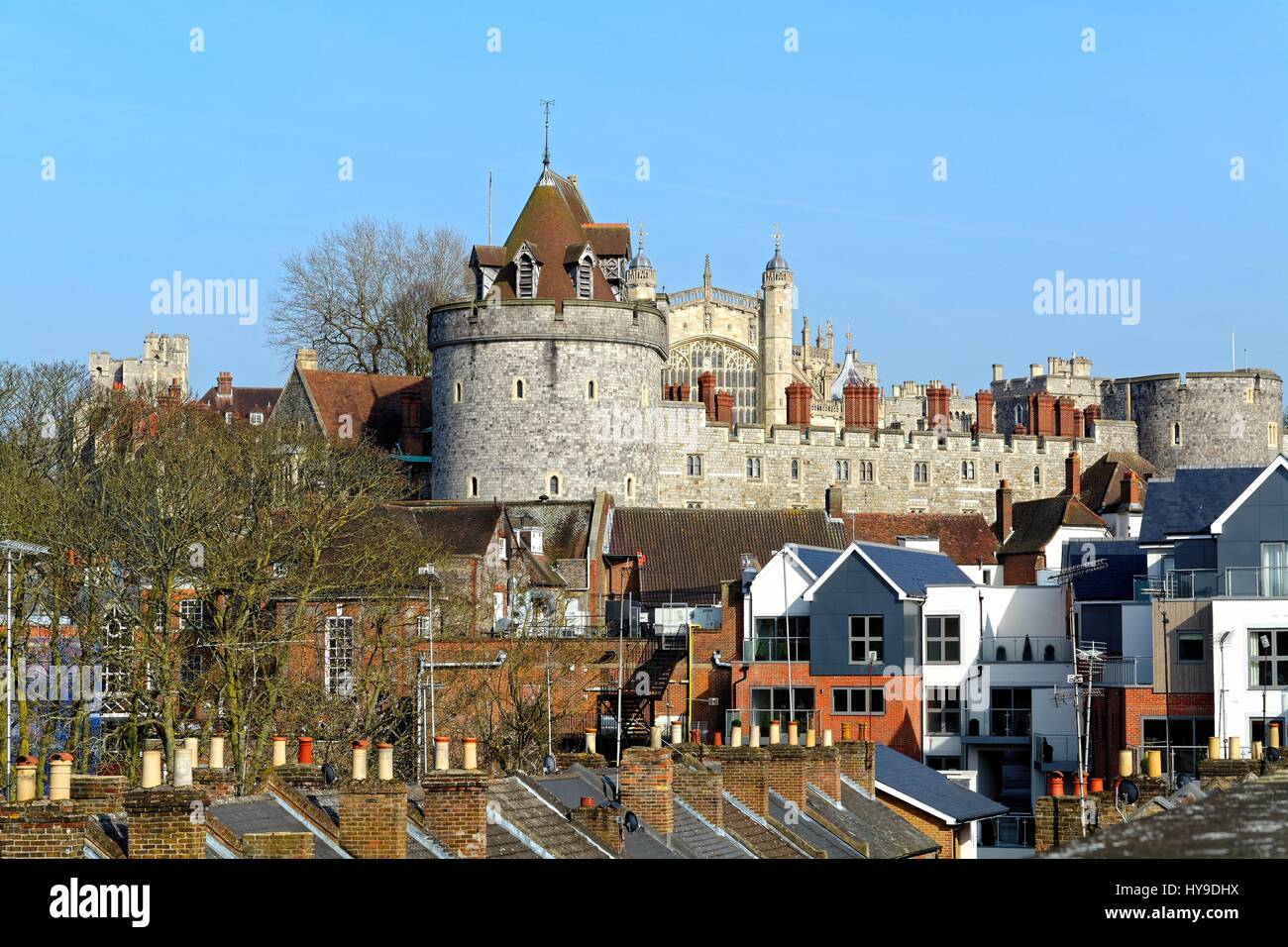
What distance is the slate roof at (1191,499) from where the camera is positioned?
42.3m

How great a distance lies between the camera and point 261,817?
1616 cm

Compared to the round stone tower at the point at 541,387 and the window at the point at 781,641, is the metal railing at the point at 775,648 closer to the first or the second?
the window at the point at 781,641

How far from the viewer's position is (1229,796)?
9320 millimetres

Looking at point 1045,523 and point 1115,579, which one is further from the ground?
point 1045,523

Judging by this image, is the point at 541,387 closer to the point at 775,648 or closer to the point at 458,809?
the point at 775,648

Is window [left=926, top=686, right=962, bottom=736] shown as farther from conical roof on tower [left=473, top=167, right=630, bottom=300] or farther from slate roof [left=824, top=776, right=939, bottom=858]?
conical roof on tower [left=473, top=167, right=630, bottom=300]

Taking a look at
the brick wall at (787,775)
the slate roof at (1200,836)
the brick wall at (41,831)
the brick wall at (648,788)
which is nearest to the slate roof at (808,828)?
the brick wall at (787,775)

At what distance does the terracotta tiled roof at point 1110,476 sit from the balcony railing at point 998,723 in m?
29.5

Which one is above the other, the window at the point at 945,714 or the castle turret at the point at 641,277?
the castle turret at the point at 641,277

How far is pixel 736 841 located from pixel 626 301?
49.1 m

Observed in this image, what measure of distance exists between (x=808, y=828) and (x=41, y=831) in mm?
10449

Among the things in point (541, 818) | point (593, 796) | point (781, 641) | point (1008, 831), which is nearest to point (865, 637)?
point (781, 641)

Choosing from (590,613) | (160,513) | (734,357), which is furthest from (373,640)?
(734,357)
